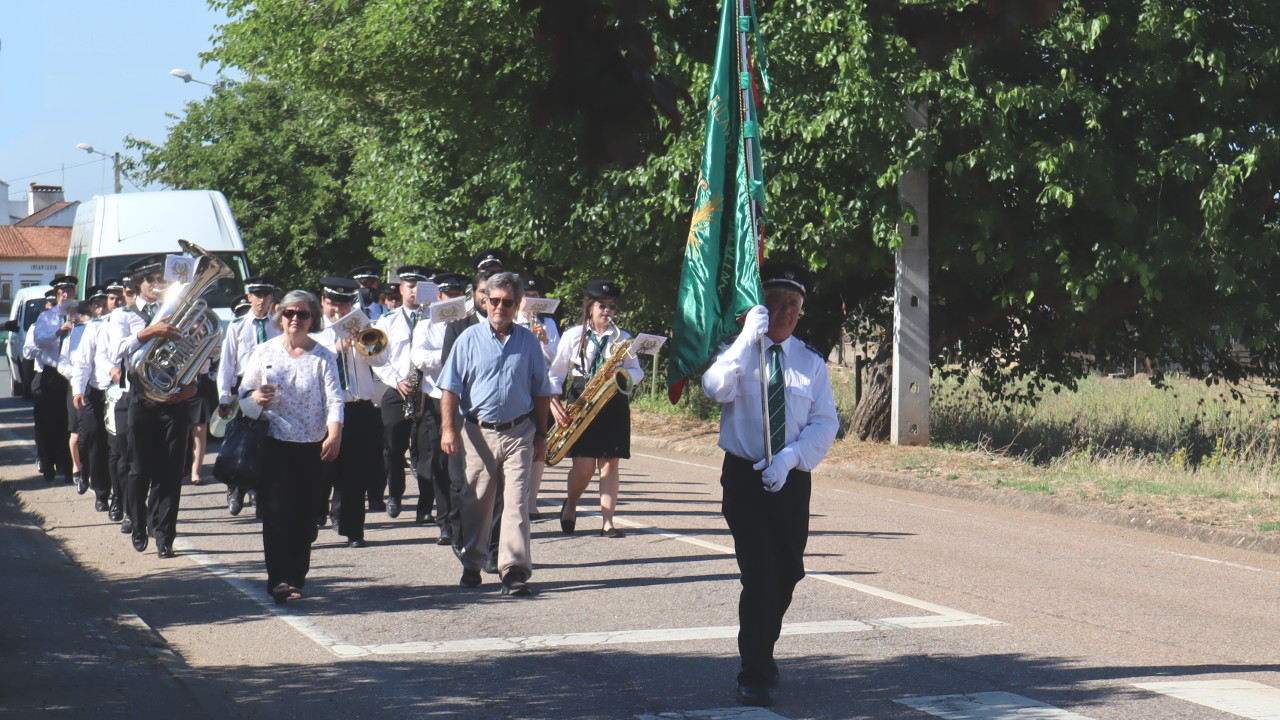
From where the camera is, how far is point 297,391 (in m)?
8.35

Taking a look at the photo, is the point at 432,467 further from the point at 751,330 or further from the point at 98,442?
the point at 751,330

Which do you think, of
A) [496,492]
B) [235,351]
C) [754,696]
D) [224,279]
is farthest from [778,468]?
[224,279]

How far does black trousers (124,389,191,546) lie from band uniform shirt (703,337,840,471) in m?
5.30

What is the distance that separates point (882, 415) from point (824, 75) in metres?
5.22

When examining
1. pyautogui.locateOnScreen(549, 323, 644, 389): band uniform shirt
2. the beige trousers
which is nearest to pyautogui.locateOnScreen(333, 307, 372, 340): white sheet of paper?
pyautogui.locateOnScreen(549, 323, 644, 389): band uniform shirt

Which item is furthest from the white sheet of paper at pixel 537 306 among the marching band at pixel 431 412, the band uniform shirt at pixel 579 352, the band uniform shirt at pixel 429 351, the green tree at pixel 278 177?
the green tree at pixel 278 177

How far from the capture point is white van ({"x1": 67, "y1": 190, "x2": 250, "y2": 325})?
67.3 ft

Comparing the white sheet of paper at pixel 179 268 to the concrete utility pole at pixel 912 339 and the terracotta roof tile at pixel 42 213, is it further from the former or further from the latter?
the terracotta roof tile at pixel 42 213

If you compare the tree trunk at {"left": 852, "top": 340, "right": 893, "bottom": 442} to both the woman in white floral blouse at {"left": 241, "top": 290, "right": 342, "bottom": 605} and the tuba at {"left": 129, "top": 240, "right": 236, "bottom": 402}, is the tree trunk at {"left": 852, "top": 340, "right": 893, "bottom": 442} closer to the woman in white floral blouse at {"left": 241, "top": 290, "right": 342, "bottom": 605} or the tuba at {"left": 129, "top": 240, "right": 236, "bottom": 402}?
the tuba at {"left": 129, "top": 240, "right": 236, "bottom": 402}

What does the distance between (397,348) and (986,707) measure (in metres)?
6.99

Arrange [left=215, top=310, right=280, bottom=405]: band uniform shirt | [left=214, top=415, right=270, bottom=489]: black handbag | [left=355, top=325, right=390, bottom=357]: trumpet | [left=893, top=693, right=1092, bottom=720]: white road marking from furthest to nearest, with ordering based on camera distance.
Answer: [left=355, top=325, right=390, bottom=357]: trumpet → [left=215, top=310, right=280, bottom=405]: band uniform shirt → [left=214, top=415, right=270, bottom=489]: black handbag → [left=893, top=693, right=1092, bottom=720]: white road marking

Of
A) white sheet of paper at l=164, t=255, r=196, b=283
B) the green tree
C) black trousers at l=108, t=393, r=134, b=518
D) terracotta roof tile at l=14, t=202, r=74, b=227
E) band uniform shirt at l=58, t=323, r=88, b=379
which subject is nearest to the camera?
white sheet of paper at l=164, t=255, r=196, b=283

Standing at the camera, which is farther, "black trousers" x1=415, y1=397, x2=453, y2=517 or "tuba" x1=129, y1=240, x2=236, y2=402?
"black trousers" x1=415, y1=397, x2=453, y2=517

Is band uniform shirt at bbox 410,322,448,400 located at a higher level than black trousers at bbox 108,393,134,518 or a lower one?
higher
